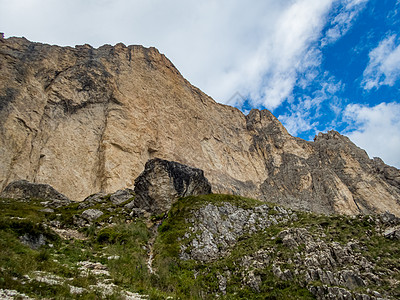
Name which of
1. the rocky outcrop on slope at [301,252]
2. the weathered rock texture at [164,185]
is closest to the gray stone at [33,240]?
the rocky outcrop on slope at [301,252]

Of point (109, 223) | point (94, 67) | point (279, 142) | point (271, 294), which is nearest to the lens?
point (271, 294)

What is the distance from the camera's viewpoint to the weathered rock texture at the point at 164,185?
30609 millimetres

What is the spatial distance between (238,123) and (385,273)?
88374mm

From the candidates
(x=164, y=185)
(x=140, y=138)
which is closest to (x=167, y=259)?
(x=164, y=185)

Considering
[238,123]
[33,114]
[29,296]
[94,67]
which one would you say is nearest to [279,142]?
[238,123]

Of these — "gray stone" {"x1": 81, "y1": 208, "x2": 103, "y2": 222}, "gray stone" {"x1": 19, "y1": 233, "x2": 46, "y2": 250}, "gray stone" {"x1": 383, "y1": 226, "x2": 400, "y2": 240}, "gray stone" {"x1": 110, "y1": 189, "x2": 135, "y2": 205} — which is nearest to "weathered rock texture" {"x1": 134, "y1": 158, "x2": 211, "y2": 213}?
"gray stone" {"x1": 110, "y1": 189, "x2": 135, "y2": 205}

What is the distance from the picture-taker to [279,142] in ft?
308

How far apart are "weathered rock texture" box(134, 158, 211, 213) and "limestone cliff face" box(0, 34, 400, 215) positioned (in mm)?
18237

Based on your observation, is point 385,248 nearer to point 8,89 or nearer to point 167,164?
point 167,164

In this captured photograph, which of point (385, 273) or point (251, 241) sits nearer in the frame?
point (385, 273)

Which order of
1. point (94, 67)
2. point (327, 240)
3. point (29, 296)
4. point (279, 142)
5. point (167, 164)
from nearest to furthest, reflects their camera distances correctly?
point (29, 296) < point (327, 240) < point (167, 164) < point (94, 67) < point (279, 142)

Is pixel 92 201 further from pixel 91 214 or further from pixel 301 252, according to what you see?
pixel 301 252

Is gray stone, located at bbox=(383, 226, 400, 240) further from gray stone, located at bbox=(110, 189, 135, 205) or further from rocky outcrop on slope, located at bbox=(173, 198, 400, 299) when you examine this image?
gray stone, located at bbox=(110, 189, 135, 205)

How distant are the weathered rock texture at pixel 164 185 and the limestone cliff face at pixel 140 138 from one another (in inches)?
718
